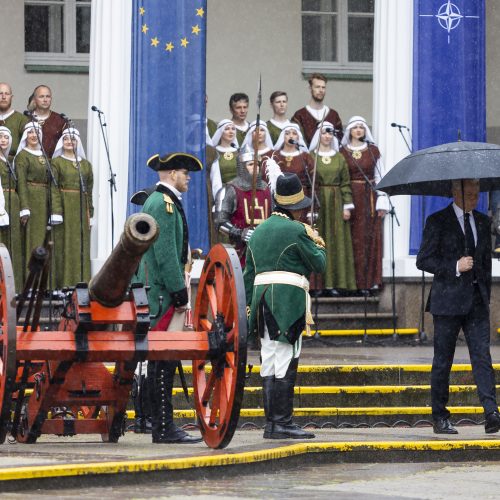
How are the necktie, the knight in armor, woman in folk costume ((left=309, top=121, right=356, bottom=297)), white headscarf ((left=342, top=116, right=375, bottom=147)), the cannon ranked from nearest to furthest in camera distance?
the cannon, the necktie, the knight in armor, woman in folk costume ((left=309, top=121, right=356, bottom=297)), white headscarf ((left=342, top=116, right=375, bottom=147))

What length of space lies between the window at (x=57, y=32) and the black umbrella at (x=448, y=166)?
35.4 feet

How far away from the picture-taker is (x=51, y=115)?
18125mm

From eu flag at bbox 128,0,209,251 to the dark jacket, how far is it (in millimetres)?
5379

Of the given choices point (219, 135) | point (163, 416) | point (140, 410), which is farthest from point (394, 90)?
point (163, 416)

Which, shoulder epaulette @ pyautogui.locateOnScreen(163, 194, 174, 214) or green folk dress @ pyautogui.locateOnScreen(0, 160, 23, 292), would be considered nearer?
shoulder epaulette @ pyautogui.locateOnScreen(163, 194, 174, 214)

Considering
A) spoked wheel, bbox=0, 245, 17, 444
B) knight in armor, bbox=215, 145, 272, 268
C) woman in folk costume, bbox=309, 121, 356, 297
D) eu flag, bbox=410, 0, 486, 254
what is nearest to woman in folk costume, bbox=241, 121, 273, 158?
woman in folk costume, bbox=309, 121, 356, 297

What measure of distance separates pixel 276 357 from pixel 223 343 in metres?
1.34

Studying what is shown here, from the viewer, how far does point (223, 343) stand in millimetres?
10023

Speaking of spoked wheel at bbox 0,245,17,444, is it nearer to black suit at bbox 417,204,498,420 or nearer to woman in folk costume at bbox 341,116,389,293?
black suit at bbox 417,204,498,420

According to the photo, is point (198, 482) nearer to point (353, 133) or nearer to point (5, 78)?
point (353, 133)

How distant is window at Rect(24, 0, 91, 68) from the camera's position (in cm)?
2214

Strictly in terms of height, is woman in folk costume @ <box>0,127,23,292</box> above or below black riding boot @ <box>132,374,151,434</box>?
above

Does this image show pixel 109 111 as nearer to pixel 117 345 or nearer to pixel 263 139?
pixel 263 139

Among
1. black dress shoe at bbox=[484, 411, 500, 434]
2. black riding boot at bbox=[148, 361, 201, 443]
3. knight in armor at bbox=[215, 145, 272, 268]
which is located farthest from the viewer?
knight in armor at bbox=[215, 145, 272, 268]
